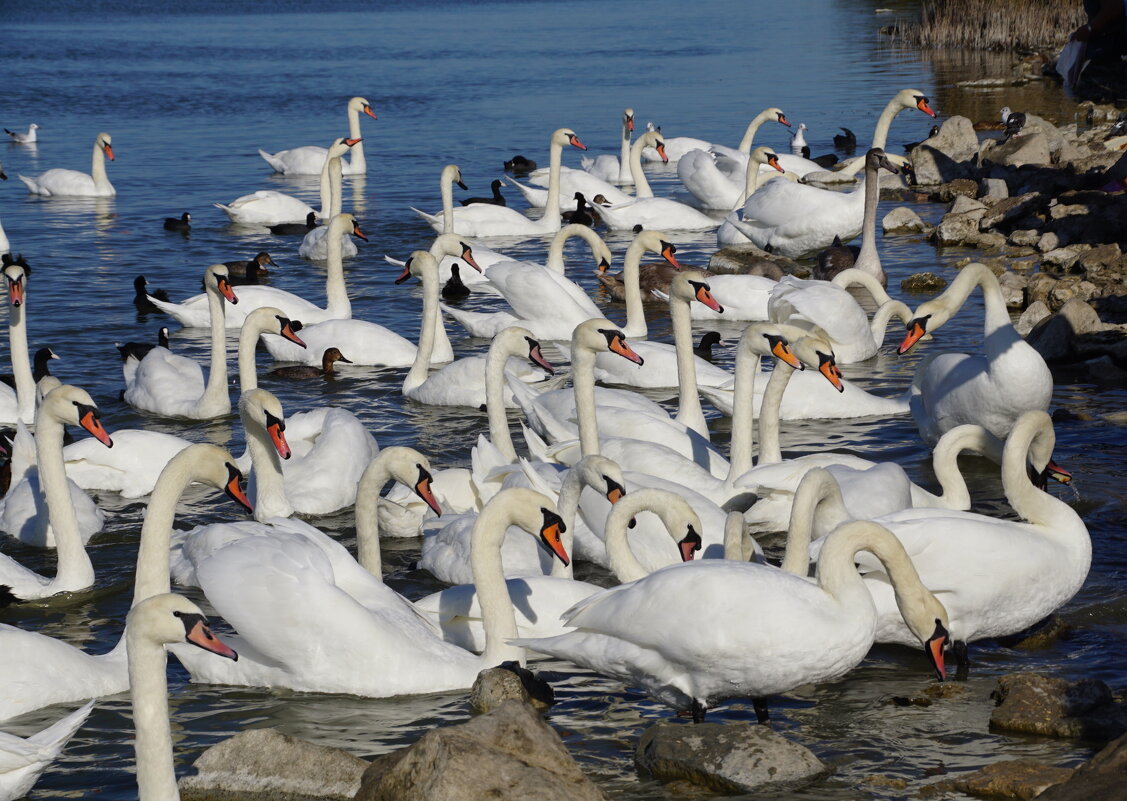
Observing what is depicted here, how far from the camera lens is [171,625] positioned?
513cm

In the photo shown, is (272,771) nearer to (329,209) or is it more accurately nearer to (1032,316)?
(1032,316)

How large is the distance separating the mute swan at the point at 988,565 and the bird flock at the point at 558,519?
13 mm

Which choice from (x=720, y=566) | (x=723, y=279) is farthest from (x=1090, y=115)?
(x=720, y=566)

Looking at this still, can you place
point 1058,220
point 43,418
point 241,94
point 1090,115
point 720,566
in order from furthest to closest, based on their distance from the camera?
point 241,94 < point 1090,115 < point 1058,220 < point 43,418 < point 720,566

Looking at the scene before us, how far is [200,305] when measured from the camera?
15.5 m

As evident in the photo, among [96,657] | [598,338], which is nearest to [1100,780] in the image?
[96,657]

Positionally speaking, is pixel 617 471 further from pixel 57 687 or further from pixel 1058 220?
pixel 1058 220

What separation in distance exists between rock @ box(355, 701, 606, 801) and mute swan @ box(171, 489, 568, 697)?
124 centimetres

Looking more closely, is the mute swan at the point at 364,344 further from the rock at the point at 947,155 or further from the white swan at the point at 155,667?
the rock at the point at 947,155

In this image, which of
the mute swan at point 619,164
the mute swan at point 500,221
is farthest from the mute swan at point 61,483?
the mute swan at point 619,164

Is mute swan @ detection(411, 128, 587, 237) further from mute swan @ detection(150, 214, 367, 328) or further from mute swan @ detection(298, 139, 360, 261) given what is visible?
mute swan @ detection(150, 214, 367, 328)

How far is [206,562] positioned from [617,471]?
6.57 ft

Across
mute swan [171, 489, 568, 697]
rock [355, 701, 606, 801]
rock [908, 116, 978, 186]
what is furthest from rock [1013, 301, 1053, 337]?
rock [908, 116, 978, 186]

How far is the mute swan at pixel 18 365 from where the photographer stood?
1150cm
